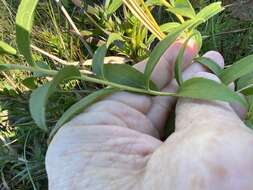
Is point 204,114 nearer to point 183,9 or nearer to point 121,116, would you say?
point 121,116

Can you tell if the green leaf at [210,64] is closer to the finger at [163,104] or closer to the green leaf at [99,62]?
the finger at [163,104]

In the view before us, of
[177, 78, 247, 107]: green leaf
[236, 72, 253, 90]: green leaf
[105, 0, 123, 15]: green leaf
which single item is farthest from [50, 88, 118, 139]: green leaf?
[105, 0, 123, 15]: green leaf

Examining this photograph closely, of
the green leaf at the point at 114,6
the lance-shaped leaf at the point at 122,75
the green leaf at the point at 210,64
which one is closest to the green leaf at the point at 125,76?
the lance-shaped leaf at the point at 122,75

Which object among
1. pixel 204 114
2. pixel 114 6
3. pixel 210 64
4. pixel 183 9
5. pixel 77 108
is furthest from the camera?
pixel 114 6

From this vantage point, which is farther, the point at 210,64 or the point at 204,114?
the point at 210,64

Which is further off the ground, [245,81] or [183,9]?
[183,9]

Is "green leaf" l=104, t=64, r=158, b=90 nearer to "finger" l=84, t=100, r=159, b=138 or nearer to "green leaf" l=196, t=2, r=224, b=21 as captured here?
"finger" l=84, t=100, r=159, b=138

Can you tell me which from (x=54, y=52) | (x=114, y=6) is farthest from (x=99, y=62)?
(x=54, y=52)
